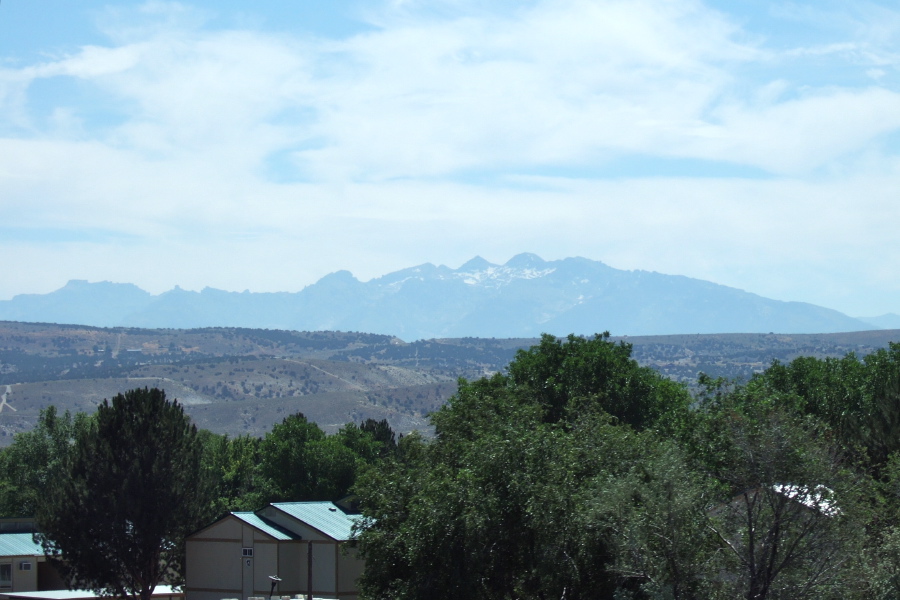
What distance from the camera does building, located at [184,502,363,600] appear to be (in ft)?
174

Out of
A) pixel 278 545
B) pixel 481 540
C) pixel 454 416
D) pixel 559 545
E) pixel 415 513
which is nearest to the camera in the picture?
pixel 559 545

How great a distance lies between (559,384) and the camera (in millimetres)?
57719

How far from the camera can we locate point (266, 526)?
54812mm

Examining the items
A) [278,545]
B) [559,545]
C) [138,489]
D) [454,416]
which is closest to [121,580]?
[138,489]

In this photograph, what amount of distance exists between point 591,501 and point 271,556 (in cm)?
3089

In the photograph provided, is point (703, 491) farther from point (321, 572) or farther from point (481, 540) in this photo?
point (321, 572)

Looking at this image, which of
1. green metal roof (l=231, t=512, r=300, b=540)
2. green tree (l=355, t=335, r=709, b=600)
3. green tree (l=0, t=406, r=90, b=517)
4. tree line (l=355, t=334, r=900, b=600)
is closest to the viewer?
tree line (l=355, t=334, r=900, b=600)

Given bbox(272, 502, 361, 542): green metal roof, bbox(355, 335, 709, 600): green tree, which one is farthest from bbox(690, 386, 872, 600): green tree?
bbox(272, 502, 361, 542): green metal roof

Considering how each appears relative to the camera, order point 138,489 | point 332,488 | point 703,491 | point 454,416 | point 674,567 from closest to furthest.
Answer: point 674,567, point 703,491, point 454,416, point 138,489, point 332,488

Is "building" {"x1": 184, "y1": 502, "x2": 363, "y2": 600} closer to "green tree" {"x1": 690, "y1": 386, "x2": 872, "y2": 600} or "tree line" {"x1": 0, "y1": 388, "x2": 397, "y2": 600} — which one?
"tree line" {"x1": 0, "y1": 388, "x2": 397, "y2": 600}

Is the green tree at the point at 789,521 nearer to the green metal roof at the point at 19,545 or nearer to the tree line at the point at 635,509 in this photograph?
the tree line at the point at 635,509

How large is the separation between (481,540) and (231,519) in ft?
90.4

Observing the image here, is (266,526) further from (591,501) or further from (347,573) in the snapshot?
(591,501)

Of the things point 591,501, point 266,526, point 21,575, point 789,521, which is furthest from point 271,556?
point 789,521
